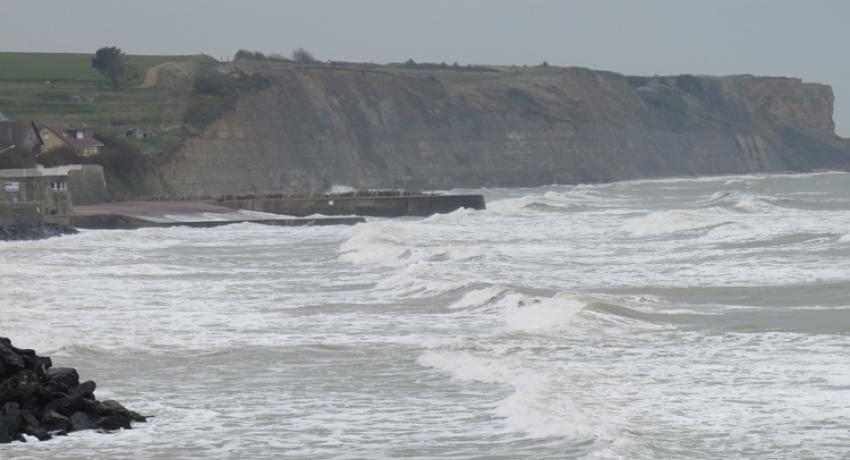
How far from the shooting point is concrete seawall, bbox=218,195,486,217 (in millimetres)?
65812

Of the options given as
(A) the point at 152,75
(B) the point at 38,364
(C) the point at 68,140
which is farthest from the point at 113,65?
(B) the point at 38,364

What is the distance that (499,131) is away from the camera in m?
130

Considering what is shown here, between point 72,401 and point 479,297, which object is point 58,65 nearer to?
point 479,297

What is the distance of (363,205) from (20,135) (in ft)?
53.8

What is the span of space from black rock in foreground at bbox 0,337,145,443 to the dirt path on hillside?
294ft

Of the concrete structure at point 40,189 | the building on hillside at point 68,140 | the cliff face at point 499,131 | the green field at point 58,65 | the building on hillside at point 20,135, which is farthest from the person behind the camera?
the green field at point 58,65

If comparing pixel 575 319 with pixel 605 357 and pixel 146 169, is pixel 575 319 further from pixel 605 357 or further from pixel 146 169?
pixel 146 169

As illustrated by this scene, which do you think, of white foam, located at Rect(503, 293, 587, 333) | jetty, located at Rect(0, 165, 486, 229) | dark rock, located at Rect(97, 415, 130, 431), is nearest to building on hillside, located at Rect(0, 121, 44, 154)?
jetty, located at Rect(0, 165, 486, 229)

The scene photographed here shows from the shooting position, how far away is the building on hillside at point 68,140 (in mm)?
73875

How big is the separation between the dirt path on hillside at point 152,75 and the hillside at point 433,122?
104 cm

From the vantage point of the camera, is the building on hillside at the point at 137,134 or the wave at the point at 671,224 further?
the building on hillside at the point at 137,134

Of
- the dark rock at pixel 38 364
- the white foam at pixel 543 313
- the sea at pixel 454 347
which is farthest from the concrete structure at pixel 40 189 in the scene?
the dark rock at pixel 38 364

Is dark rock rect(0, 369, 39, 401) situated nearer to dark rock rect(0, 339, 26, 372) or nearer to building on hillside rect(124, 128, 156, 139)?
dark rock rect(0, 339, 26, 372)

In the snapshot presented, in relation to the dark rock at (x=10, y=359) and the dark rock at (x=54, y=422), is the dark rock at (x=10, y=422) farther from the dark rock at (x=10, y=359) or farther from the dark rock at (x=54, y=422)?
the dark rock at (x=10, y=359)
